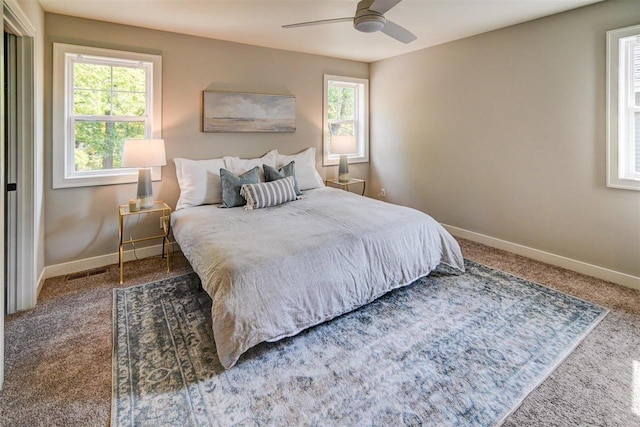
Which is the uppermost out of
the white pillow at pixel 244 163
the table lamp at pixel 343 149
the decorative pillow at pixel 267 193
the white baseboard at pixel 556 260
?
the table lamp at pixel 343 149

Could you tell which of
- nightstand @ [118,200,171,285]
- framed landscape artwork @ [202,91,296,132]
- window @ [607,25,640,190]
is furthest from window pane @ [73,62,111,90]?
window @ [607,25,640,190]

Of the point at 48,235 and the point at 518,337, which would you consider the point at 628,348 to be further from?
the point at 48,235

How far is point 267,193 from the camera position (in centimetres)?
338

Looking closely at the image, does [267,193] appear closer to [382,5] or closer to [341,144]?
[341,144]

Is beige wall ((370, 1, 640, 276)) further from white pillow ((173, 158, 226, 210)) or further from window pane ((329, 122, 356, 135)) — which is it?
white pillow ((173, 158, 226, 210))

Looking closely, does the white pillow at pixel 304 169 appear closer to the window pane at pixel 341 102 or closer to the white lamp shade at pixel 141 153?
the window pane at pixel 341 102

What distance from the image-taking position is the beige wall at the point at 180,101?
3.20m

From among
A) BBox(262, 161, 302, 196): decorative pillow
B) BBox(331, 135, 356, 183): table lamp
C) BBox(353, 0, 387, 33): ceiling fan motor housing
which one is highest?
BBox(353, 0, 387, 33): ceiling fan motor housing

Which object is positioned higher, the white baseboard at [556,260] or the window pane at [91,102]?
the window pane at [91,102]

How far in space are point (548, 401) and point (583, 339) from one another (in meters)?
0.77

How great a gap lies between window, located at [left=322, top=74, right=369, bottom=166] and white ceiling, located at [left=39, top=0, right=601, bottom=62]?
41.2 inches

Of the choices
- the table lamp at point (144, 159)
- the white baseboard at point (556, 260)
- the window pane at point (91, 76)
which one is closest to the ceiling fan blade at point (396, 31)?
the table lamp at point (144, 159)

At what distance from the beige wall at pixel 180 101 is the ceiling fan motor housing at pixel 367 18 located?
6.55 ft

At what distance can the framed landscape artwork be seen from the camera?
3.88m
